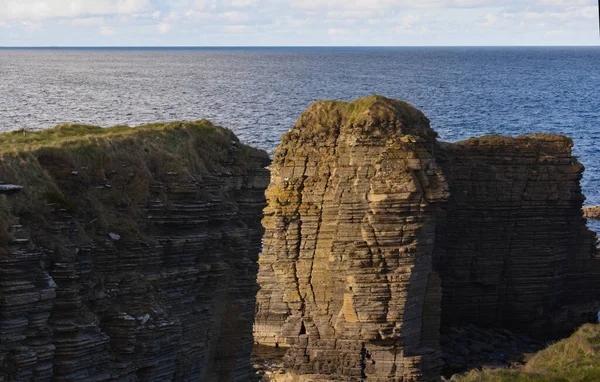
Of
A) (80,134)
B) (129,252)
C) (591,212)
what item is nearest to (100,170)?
(129,252)

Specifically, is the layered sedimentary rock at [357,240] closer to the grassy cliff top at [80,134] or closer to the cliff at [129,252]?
the cliff at [129,252]

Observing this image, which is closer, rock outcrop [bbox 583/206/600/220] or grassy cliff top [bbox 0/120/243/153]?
grassy cliff top [bbox 0/120/243/153]

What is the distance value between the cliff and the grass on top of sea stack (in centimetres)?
905

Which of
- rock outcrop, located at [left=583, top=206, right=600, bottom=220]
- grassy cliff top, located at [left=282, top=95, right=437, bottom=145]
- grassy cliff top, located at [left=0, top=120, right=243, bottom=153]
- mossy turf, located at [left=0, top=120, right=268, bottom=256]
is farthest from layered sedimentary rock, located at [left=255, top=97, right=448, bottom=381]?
rock outcrop, located at [left=583, top=206, right=600, bottom=220]

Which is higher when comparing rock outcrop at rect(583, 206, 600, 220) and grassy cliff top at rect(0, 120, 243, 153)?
grassy cliff top at rect(0, 120, 243, 153)

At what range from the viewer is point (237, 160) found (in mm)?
43406

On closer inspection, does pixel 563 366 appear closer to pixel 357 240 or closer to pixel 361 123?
pixel 357 240

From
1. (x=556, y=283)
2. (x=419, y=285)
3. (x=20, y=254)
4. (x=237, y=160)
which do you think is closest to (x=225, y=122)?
(x=556, y=283)

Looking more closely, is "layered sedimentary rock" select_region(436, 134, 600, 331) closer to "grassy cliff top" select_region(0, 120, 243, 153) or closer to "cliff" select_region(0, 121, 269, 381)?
"grassy cliff top" select_region(0, 120, 243, 153)

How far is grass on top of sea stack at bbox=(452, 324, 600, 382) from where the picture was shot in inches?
1783

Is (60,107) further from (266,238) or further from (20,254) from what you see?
(20,254)

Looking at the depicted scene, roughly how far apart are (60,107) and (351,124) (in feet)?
377

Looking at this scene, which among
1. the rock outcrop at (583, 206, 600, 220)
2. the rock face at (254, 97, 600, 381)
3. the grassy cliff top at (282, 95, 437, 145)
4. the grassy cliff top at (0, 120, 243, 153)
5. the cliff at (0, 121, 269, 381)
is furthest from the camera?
the rock outcrop at (583, 206, 600, 220)

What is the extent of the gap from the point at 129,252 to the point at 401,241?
17531mm
